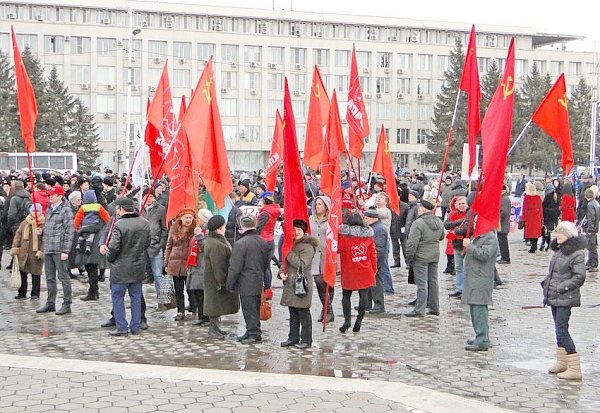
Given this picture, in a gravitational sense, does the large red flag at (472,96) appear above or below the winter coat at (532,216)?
above

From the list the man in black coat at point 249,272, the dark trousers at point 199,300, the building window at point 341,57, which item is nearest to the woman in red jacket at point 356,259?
the man in black coat at point 249,272

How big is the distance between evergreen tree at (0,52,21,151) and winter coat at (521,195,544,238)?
46917 mm

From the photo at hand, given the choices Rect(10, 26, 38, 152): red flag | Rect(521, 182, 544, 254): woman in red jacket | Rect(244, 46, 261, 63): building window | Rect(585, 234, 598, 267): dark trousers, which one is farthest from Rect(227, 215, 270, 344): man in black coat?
Rect(244, 46, 261, 63): building window

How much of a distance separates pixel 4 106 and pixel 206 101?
2072 inches

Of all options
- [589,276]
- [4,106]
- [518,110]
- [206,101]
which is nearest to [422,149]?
[518,110]

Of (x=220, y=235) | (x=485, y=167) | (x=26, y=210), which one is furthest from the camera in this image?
(x=26, y=210)

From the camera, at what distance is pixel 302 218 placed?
9523 millimetres

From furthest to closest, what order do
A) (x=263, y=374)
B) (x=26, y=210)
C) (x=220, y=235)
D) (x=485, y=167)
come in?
(x=26, y=210) < (x=220, y=235) < (x=485, y=167) < (x=263, y=374)

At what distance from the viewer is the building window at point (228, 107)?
76.1 m

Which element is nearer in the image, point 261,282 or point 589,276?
point 261,282

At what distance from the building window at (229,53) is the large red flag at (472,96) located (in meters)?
65.0

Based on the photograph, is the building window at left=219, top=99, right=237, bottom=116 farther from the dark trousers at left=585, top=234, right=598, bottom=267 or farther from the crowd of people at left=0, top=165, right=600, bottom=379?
the crowd of people at left=0, top=165, right=600, bottom=379

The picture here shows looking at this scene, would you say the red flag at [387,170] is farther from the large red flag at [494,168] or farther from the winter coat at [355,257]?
the large red flag at [494,168]

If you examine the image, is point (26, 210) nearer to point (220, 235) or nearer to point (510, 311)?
point (220, 235)
